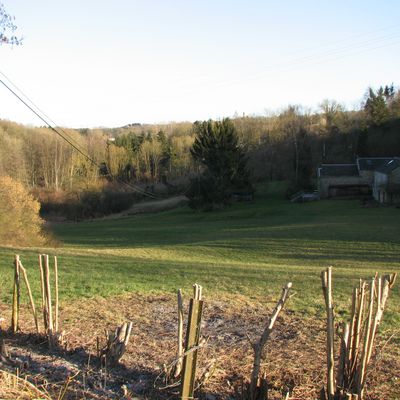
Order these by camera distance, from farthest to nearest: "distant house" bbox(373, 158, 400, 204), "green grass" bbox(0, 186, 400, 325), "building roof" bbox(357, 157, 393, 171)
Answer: "building roof" bbox(357, 157, 393, 171)
"distant house" bbox(373, 158, 400, 204)
"green grass" bbox(0, 186, 400, 325)

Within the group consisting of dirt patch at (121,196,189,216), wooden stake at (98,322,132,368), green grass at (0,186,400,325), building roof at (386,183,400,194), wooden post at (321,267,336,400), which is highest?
wooden post at (321,267,336,400)

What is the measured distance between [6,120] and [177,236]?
58.2m

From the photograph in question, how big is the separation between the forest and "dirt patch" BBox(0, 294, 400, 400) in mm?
55153

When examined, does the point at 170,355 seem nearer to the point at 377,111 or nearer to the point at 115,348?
the point at 115,348

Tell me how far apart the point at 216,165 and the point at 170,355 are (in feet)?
159

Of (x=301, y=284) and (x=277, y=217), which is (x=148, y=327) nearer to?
(x=301, y=284)

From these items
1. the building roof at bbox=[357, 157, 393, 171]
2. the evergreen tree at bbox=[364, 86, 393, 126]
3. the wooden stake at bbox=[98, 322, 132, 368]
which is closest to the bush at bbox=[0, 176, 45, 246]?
the wooden stake at bbox=[98, 322, 132, 368]

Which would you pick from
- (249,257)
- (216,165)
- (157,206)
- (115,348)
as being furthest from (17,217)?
(157,206)

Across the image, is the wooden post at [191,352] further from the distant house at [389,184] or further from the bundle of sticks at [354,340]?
the distant house at [389,184]

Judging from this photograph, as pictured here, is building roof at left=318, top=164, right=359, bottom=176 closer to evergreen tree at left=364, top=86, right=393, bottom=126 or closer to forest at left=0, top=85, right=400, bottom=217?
forest at left=0, top=85, right=400, bottom=217

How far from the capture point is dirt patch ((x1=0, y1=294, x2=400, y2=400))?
179 inches

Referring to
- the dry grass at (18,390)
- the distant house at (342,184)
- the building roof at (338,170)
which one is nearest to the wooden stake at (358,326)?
the dry grass at (18,390)

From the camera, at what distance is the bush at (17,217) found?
29484 millimetres

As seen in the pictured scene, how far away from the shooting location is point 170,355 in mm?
5559
